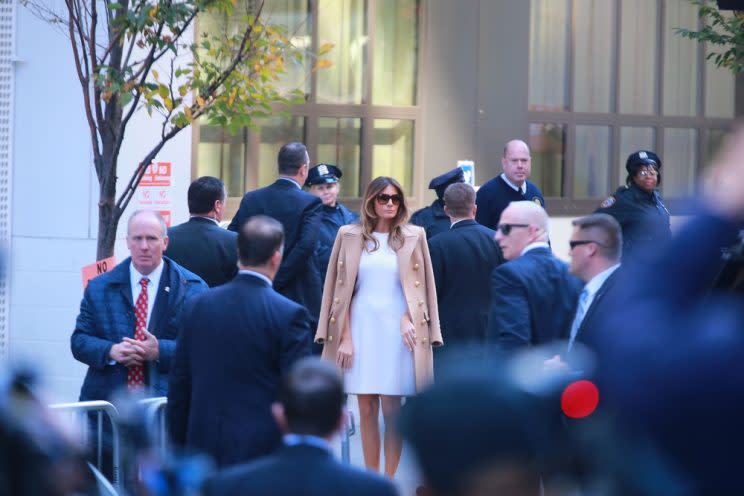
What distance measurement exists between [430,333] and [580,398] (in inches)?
135

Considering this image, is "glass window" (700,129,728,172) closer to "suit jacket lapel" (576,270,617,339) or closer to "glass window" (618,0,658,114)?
"glass window" (618,0,658,114)

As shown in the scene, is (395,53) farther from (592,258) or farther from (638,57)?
(592,258)

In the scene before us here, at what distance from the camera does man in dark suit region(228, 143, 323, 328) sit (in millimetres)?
9242

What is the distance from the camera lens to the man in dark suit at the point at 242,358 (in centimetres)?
551

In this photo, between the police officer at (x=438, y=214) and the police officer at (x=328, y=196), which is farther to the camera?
the police officer at (x=328, y=196)

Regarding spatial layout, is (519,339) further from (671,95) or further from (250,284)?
(671,95)

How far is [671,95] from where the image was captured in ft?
58.3

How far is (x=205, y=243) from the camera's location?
826 centimetres

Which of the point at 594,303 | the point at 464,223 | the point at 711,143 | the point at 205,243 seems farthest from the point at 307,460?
the point at 711,143

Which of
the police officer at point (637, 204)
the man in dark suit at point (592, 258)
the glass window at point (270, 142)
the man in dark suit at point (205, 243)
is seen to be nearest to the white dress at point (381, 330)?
the man in dark suit at point (205, 243)

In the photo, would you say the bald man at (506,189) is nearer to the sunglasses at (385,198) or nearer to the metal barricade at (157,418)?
the sunglasses at (385,198)

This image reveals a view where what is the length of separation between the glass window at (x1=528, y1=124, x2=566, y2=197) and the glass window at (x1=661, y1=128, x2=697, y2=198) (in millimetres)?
1854

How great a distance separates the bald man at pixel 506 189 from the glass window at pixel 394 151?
3.81 m

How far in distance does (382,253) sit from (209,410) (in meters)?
3.11
